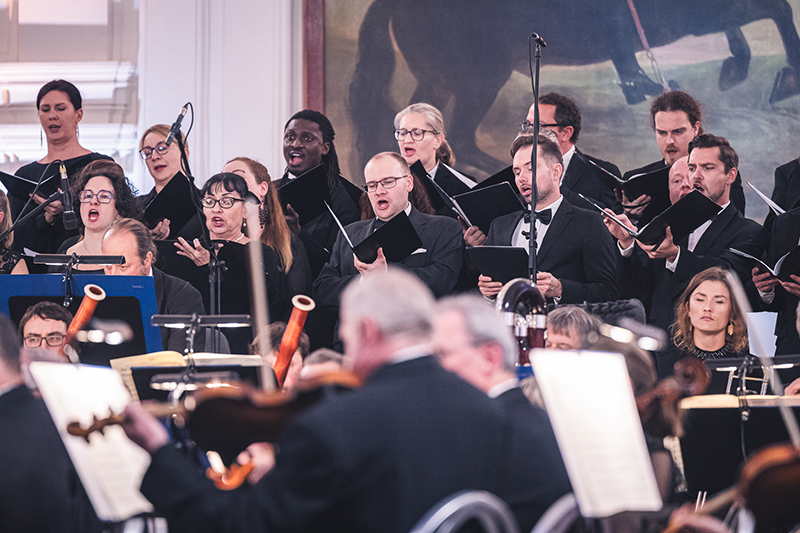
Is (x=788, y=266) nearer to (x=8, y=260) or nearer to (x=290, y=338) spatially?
(x=290, y=338)

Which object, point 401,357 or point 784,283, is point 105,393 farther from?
point 784,283

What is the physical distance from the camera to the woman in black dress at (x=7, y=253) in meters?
4.69

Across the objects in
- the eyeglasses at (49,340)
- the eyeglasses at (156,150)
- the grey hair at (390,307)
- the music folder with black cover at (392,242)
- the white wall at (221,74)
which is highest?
the white wall at (221,74)

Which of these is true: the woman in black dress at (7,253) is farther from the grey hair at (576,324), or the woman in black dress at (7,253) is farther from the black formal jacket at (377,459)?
the black formal jacket at (377,459)

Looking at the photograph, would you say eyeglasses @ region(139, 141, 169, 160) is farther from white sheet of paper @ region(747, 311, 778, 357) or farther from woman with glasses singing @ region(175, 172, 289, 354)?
white sheet of paper @ region(747, 311, 778, 357)

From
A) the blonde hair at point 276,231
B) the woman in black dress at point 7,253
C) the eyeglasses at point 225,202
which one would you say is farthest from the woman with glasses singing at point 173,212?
the woman in black dress at point 7,253

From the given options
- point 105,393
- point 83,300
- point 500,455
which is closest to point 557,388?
point 500,455

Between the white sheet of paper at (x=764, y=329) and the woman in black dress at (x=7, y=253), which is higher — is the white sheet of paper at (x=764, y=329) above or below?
below

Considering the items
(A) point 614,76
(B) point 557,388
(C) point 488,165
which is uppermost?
(A) point 614,76

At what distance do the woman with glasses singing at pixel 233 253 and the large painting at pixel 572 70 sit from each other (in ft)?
7.92

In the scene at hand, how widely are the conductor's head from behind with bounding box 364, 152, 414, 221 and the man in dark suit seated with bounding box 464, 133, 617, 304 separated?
1.15ft

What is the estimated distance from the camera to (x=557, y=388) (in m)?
2.25

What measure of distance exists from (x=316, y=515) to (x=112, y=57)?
615 cm

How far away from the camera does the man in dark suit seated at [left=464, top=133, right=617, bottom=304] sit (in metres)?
4.59
